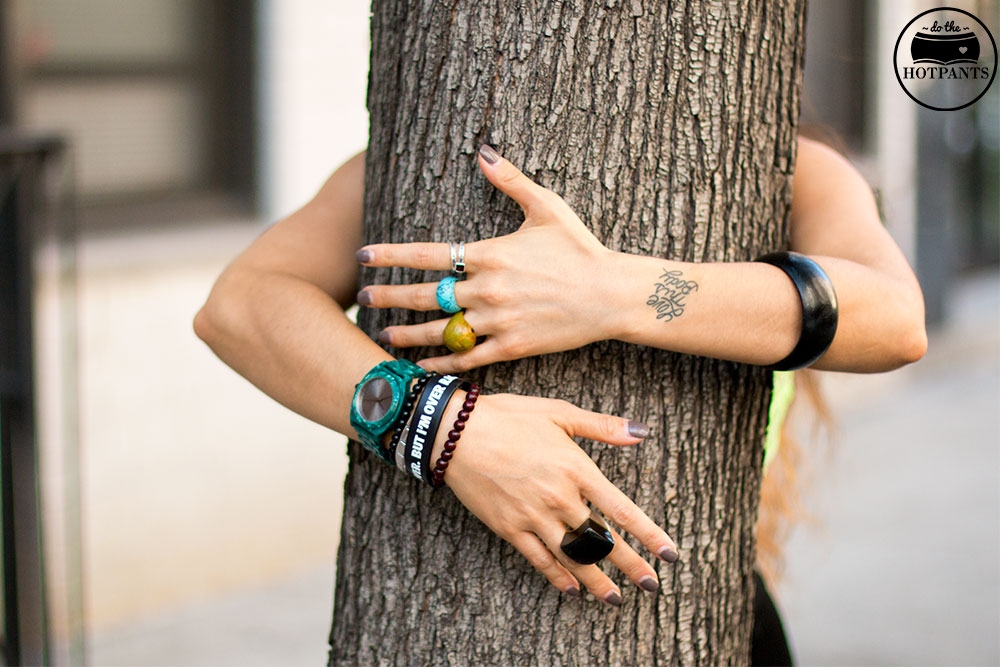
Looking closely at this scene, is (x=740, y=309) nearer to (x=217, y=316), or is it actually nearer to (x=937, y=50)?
(x=217, y=316)

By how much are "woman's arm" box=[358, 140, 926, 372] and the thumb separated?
92 millimetres

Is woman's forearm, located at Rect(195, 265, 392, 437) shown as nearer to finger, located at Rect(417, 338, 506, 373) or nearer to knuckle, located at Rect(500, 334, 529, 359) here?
finger, located at Rect(417, 338, 506, 373)

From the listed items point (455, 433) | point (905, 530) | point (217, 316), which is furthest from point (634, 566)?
point (905, 530)

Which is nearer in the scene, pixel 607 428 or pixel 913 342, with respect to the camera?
pixel 607 428

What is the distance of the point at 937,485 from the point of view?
19.8 feet

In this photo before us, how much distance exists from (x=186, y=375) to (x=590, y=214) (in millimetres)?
3179

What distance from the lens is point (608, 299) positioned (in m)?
1.41

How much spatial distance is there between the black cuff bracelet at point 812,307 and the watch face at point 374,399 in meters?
0.52

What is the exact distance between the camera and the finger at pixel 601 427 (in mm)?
1418

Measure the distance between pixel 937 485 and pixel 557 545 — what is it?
5.18 m

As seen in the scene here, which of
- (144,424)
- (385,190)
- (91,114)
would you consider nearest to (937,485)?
(144,424)

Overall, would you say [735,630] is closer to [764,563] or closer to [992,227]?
[764,563]

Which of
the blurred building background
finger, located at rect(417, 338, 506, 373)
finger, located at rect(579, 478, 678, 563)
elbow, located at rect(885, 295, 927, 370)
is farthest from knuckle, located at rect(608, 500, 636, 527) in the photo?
the blurred building background

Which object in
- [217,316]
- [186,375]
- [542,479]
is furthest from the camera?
[186,375]
